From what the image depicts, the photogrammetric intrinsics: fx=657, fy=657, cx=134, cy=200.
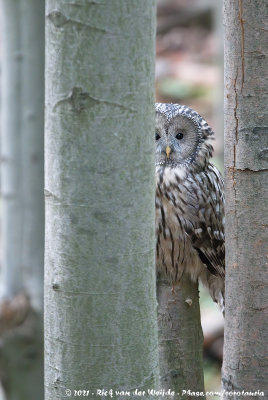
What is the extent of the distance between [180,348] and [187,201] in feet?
2.55

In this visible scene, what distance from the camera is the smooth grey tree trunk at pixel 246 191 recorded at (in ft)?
6.39

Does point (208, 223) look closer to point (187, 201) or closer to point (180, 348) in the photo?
point (187, 201)

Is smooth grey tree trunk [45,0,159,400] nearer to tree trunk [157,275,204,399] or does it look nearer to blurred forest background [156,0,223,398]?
tree trunk [157,275,204,399]

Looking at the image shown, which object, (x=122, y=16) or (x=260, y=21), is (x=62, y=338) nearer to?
(x=122, y=16)

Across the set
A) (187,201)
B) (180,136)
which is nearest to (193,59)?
(180,136)

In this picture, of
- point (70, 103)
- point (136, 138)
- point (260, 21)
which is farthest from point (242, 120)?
point (70, 103)

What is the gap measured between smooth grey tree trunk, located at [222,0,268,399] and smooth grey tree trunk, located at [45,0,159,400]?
0.42m

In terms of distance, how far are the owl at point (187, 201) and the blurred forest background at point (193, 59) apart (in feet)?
19.9

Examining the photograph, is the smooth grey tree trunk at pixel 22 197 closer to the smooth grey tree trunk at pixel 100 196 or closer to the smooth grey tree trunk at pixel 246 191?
the smooth grey tree trunk at pixel 246 191

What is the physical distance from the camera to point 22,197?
4711 mm

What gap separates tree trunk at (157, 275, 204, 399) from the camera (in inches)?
101

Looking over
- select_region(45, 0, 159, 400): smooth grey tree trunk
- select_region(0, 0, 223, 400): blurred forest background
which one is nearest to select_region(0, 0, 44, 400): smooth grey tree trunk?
select_region(45, 0, 159, 400): smooth grey tree trunk

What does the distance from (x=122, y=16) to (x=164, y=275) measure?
1.65 metres

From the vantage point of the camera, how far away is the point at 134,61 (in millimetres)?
1573
